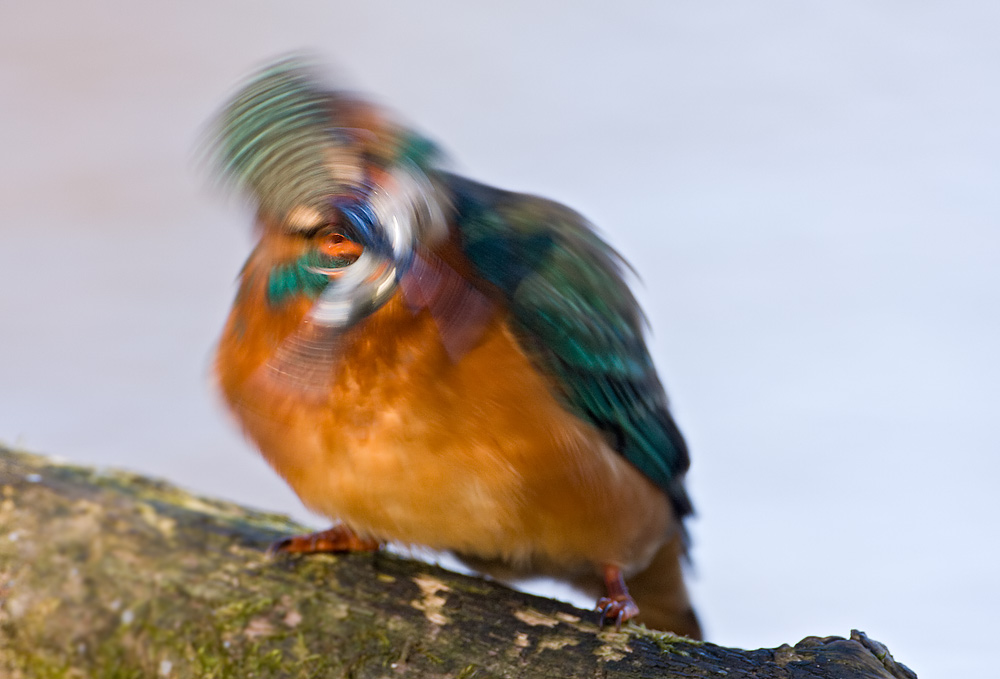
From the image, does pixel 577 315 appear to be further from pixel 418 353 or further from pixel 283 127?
pixel 283 127

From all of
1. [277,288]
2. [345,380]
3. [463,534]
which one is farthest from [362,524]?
[277,288]

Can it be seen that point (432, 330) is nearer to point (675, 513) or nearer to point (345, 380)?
point (345, 380)

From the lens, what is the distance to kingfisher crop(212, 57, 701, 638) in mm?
1447

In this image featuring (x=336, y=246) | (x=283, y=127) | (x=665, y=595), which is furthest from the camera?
(x=665, y=595)

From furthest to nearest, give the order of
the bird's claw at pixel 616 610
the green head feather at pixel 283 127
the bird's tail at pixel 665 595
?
the bird's tail at pixel 665 595 → the bird's claw at pixel 616 610 → the green head feather at pixel 283 127

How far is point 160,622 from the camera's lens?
5.98ft

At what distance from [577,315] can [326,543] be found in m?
0.71

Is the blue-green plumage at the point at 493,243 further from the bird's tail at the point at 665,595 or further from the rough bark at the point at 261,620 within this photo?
the rough bark at the point at 261,620

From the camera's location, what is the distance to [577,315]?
2.04 metres

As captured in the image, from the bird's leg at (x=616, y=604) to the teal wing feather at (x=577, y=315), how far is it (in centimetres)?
26

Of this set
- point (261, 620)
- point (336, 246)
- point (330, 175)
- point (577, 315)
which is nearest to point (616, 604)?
point (577, 315)

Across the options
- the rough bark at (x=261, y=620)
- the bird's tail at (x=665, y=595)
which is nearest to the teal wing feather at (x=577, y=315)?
the bird's tail at (x=665, y=595)

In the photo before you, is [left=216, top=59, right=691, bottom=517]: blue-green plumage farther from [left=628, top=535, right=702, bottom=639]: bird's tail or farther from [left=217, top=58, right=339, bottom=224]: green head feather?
[left=628, top=535, right=702, bottom=639]: bird's tail

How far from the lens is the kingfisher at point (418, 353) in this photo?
145 cm
